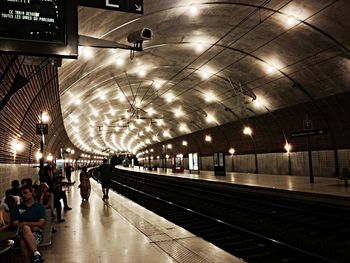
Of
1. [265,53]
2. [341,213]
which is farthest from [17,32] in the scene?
[265,53]

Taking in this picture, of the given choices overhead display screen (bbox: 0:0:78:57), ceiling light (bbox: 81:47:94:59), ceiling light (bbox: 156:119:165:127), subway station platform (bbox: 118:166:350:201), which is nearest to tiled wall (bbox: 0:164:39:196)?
ceiling light (bbox: 81:47:94:59)

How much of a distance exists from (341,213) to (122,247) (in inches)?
313

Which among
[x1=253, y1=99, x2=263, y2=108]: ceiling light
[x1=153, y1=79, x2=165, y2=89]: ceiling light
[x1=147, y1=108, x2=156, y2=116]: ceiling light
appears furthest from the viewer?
[x1=147, y1=108, x2=156, y2=116]: ceiling light

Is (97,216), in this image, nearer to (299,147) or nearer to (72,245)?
(72,245)

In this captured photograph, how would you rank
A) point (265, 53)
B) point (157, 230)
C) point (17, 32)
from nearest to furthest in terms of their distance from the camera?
point (17, 32)
point (157, 230)
point (265, 53)

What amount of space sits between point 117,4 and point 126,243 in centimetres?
417

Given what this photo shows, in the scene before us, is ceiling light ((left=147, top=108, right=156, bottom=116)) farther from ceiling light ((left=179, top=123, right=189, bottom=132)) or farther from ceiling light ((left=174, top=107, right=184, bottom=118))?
ceiling light ((left=179, top=123, right=189, bottom=132))

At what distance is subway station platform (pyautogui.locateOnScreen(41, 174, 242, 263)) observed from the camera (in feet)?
17.9

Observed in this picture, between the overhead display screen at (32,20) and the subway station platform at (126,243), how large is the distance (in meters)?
3.42

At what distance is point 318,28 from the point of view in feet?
48.3

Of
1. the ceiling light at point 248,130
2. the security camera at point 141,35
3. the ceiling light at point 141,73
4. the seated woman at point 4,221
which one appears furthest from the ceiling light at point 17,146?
the ceiling light at point 248,130

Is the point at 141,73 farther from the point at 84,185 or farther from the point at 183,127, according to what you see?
the point at 183,127

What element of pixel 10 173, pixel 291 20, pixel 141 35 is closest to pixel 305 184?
pixel 291 20

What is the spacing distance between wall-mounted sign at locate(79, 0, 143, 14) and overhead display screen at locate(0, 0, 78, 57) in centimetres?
65
